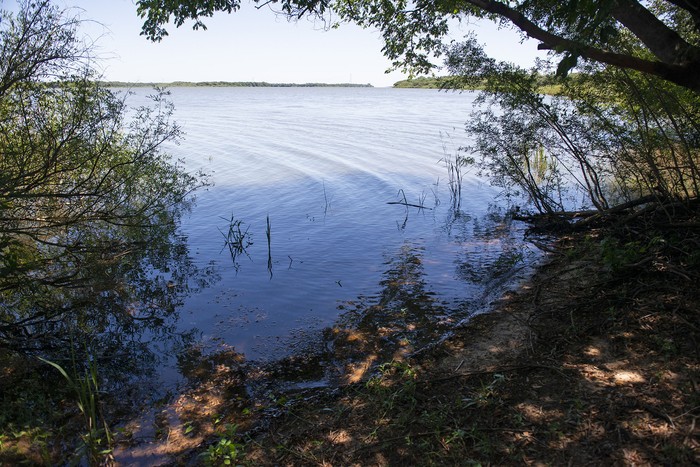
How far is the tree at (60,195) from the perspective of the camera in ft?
24.4

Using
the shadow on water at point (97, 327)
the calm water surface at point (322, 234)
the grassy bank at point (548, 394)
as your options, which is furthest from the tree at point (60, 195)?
the grassy bank at point (548, 394)

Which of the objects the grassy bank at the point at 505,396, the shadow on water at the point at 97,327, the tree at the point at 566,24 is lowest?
the shadow on water at the point at 97,327

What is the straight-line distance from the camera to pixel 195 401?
19.9ft

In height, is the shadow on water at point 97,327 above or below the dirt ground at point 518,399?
Answer: below

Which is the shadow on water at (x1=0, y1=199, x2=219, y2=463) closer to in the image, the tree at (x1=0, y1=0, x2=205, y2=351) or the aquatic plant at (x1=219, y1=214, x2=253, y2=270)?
the tree at (x1=0, y1=0, x2=205, y2=351)

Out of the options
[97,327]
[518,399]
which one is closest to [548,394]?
[518,399]

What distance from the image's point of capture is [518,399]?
177 inches

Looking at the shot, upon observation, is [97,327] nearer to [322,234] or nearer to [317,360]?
[317,360]

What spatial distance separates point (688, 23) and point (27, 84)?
38.8 ft

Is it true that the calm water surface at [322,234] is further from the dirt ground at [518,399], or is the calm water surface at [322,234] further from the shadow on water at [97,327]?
the dirt ground at [518,399]

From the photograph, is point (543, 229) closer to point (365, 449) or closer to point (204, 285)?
point (204, 285)

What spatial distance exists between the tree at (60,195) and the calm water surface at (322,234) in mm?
1845

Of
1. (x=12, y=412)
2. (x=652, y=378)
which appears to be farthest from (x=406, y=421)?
(x=12, y=412)

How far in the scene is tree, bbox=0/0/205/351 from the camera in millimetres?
7445
